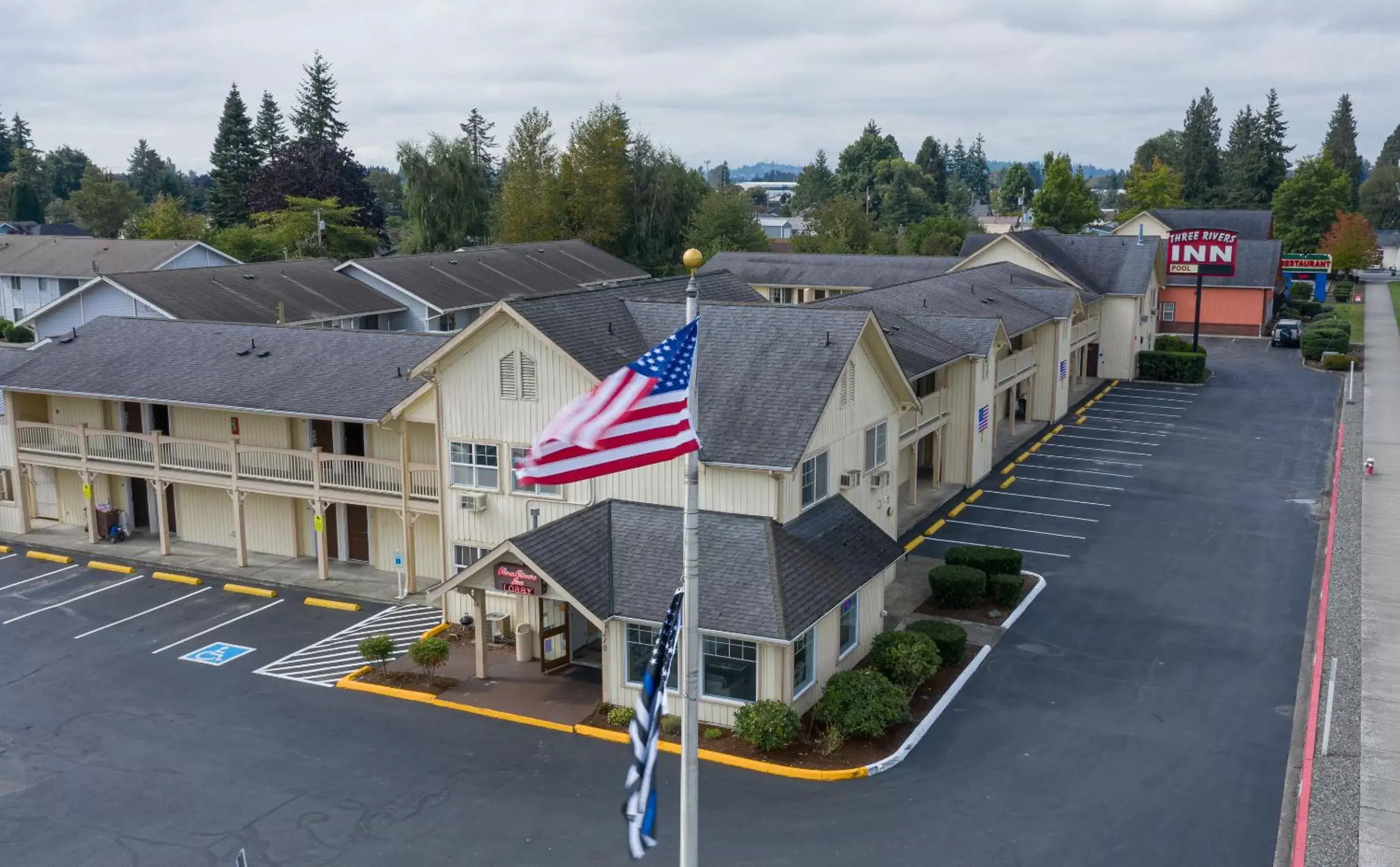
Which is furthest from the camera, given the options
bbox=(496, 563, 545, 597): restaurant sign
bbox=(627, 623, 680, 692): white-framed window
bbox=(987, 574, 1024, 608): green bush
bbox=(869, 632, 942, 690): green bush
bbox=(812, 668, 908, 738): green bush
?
bbox=(987, 574, 1024, 608): green bush

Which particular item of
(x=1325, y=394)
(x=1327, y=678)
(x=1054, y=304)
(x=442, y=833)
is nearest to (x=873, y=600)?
(x=1327, y=678)

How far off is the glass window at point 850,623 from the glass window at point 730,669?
2804 millimetres

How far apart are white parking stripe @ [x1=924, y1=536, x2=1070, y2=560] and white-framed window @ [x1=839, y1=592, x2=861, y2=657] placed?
28.7 feet

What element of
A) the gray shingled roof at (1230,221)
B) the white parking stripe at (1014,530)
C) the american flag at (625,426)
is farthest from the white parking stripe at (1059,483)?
the gray shingled roof at (1230,221)

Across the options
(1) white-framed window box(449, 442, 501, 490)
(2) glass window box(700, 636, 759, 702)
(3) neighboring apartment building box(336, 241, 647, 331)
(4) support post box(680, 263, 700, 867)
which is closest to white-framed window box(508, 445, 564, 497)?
(1) white-framed window box(449, 442, 501, 490)

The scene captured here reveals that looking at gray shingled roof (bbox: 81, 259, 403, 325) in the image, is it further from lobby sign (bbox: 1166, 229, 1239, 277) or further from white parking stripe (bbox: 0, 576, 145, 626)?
lobby sign (bbox: 1166, 229, 1239, 277)

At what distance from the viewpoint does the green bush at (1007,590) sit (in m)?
27.5

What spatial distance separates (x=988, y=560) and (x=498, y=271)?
4317cm

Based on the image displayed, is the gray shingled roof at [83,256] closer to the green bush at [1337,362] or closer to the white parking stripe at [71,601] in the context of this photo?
the white parking stripe at [71,601]

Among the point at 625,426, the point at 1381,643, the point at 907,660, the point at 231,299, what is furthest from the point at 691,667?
the point at 231,299

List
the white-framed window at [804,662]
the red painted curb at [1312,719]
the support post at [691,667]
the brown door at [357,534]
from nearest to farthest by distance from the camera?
the support post at [691,667] < the red painted curb at [1312,719] < the white-framed window at [804,662] < the brown door at [357,534]

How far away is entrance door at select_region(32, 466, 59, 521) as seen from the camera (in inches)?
1428

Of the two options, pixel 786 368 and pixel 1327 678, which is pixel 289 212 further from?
pixel 1327 678

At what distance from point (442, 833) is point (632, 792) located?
735 cm
